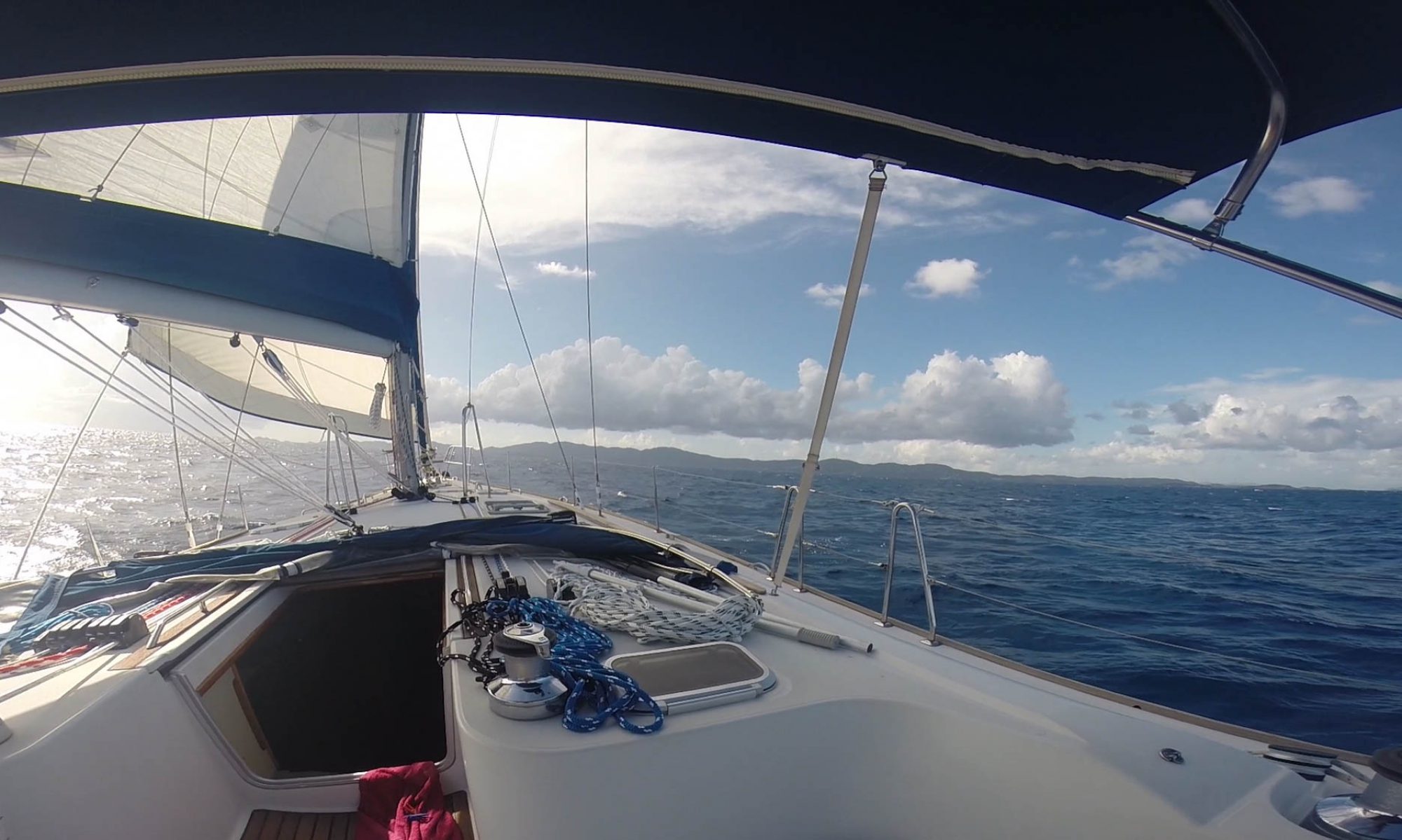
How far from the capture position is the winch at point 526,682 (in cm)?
134

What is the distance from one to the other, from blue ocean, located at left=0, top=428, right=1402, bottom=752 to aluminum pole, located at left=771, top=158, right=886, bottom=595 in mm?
528

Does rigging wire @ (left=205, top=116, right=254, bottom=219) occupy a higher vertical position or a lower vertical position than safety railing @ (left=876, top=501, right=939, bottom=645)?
higher

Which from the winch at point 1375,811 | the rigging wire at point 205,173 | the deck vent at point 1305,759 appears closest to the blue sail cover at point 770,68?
the winch at point 1375,811

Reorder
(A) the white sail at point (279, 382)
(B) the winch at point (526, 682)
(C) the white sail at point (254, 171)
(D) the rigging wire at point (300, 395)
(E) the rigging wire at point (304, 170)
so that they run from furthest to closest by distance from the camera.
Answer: (A) the white sail at point (279, 382)
(E) the rigging wire at point (304, 170)
(D) the rigging wire at point (300, 395)
(C) the white sail at point (254, 171)
(B) the winch at point (526, 682)

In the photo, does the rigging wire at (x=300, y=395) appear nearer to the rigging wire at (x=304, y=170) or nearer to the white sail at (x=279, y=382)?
the rigging wire at (x=304, y=170)

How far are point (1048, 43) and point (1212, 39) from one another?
231mm

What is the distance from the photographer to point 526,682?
1382 mm

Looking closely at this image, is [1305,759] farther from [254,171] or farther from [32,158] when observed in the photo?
[254,171]

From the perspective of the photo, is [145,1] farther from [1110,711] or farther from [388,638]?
[388,638]

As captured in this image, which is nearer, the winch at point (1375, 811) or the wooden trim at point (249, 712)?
the winch at point (1375, 811)

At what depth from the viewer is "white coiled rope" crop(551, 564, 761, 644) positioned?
183 centimetres

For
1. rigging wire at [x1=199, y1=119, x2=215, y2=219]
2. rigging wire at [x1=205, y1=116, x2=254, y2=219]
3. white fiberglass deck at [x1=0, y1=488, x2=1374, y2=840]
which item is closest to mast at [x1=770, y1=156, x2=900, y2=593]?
white fiberglass deck at [x1=0, y1=488, x2=1374, y2=840]

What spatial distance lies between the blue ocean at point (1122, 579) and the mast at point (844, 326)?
0.53 meters

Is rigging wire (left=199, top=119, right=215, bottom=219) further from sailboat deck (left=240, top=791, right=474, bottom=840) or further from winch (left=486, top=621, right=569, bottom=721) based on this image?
winch (left=486, top=621, right=569, bottom=721)
